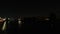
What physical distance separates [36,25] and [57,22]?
454 mm

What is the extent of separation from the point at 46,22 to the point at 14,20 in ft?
2.25

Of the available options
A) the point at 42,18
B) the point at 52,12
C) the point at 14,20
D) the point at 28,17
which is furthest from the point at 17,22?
the point at 52,12

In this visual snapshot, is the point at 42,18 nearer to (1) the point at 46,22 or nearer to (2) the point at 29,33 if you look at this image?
(1) the point at 46,22

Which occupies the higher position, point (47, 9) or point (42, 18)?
point (47, 9)

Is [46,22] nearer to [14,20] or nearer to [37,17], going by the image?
[37,17]

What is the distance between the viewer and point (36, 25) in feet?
10.2

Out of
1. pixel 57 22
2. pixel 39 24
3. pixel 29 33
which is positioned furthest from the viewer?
pixel 39 24

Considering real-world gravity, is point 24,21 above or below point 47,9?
below

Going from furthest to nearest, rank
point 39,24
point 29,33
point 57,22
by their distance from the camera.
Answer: point 39,24
point 57,22
point 29,33

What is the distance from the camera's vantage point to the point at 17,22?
3.15 metres

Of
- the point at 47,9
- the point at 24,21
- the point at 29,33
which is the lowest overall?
the point at 29,33

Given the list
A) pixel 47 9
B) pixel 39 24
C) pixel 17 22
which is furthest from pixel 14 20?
pixel 47 9

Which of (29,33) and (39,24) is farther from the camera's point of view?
(39,24)

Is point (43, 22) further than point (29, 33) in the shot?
Yes
